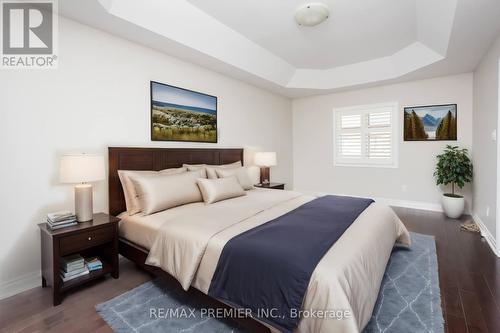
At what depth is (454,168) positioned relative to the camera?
409 cm

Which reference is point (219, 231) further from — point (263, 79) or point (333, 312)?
point (263, 79)

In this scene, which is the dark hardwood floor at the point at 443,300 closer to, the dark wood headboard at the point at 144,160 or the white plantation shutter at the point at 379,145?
the dark wood headboard at the point at 144,160

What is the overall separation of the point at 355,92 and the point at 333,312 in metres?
5.09

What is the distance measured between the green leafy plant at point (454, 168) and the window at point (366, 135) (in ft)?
2.84

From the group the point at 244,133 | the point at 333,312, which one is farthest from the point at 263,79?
the point at 333,312

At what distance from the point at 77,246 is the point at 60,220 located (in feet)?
0.89

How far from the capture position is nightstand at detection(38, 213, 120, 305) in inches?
77.5

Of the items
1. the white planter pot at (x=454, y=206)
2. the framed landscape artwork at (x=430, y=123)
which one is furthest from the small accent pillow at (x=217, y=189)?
the framed landscape artwork at (x=430, y=123)

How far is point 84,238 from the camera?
2139 millimetres

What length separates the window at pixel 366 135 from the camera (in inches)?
199

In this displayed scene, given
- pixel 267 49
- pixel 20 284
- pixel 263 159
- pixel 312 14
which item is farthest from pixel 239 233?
pixel 267 49

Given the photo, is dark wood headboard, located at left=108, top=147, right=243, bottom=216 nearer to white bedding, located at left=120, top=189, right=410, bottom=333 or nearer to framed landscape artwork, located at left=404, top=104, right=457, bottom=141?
white bedding, located at left=120, top=189, right=410, bottom=333

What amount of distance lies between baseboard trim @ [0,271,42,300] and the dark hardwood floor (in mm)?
61

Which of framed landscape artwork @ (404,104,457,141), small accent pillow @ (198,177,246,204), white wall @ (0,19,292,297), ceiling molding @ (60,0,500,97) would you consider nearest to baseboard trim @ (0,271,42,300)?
white wall @ (0,19,292,297)
